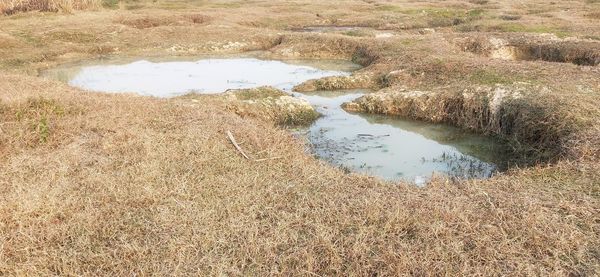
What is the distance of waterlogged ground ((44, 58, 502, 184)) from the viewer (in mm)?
12938

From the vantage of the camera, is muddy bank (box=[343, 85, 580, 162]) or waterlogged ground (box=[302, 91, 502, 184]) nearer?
waterlogged ground (box=[302, 91, 502, 184])

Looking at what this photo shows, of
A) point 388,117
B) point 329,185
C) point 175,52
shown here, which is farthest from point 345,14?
point 329,185

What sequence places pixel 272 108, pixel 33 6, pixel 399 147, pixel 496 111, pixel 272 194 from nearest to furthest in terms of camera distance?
1. pixel 272 194
2. pixel 399 147
3. pixel 496 111
4. pixel 272 108
5. pixel 33 6

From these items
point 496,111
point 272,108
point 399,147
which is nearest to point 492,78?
point 496,111

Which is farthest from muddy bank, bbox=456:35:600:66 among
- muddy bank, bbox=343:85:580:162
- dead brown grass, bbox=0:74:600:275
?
dead brown grass, bbox=0:74:600:275

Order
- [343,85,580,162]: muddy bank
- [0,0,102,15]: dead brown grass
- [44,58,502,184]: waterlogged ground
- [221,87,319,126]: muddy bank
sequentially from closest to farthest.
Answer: [343,85,580,162]: muddy bank
[44,58,502,184]: waterlogged ground
[221,87,319,126]: muddy bank
[0,0,102,15]: dead brown grass

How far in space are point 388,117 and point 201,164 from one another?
9987 mm

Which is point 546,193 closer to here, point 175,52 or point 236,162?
point 236,162

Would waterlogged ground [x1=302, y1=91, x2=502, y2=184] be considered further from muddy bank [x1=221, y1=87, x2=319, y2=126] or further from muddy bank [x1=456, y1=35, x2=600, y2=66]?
muddy bank [x1=456, y1=35, x2=600, y2=66]

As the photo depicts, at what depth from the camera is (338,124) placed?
1681cm

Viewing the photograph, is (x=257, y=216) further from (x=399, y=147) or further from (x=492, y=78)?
(x=492, y=78)

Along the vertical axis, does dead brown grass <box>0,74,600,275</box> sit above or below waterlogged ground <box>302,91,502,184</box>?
above

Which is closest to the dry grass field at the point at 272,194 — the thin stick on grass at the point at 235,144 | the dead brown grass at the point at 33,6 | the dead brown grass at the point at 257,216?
the dead brown grass at the point at 257,216

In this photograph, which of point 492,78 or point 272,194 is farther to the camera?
point 492,78
